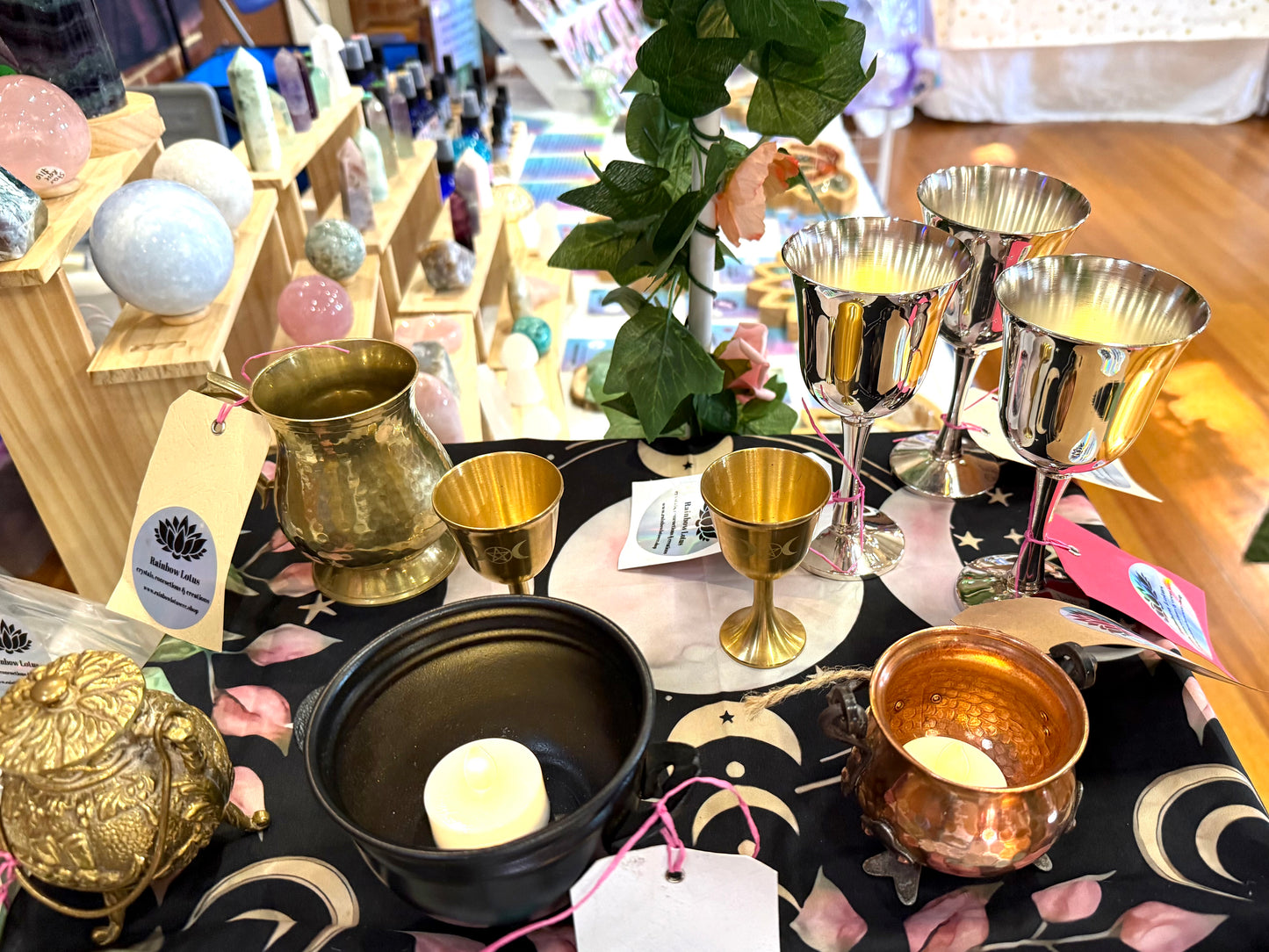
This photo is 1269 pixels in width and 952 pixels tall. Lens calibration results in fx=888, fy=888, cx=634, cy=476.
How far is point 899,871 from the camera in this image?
455 millimetres

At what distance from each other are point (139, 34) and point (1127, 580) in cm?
198

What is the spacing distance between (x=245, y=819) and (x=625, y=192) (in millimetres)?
504

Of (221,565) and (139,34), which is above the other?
(139,34)

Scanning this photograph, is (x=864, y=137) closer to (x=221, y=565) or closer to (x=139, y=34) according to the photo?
(x=139, y=34)

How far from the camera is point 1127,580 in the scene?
1.91 feet

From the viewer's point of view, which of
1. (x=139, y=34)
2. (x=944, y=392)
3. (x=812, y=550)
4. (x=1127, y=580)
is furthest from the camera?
(x=139, y=34)

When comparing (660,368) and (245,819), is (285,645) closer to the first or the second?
(245,819)

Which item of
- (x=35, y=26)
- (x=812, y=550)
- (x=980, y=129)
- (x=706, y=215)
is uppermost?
(x=35, y=26)

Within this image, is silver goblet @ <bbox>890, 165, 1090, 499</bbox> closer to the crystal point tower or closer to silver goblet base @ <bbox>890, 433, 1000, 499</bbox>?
silver goblet base @ <bbox>890, 433, 1000, 499</bbox>

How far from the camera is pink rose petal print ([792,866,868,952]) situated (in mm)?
441

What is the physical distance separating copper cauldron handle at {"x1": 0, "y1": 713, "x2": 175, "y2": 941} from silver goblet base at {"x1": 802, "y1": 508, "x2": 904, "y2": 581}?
443mm

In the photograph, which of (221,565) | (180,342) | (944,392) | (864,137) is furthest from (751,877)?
(864,137)

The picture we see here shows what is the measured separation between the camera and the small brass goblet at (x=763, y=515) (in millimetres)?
532

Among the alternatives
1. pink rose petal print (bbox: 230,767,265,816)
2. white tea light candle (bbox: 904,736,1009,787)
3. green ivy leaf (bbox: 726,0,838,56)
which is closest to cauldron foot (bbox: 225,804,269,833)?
pink rose petal print (bbox: 230,767,265,816)
